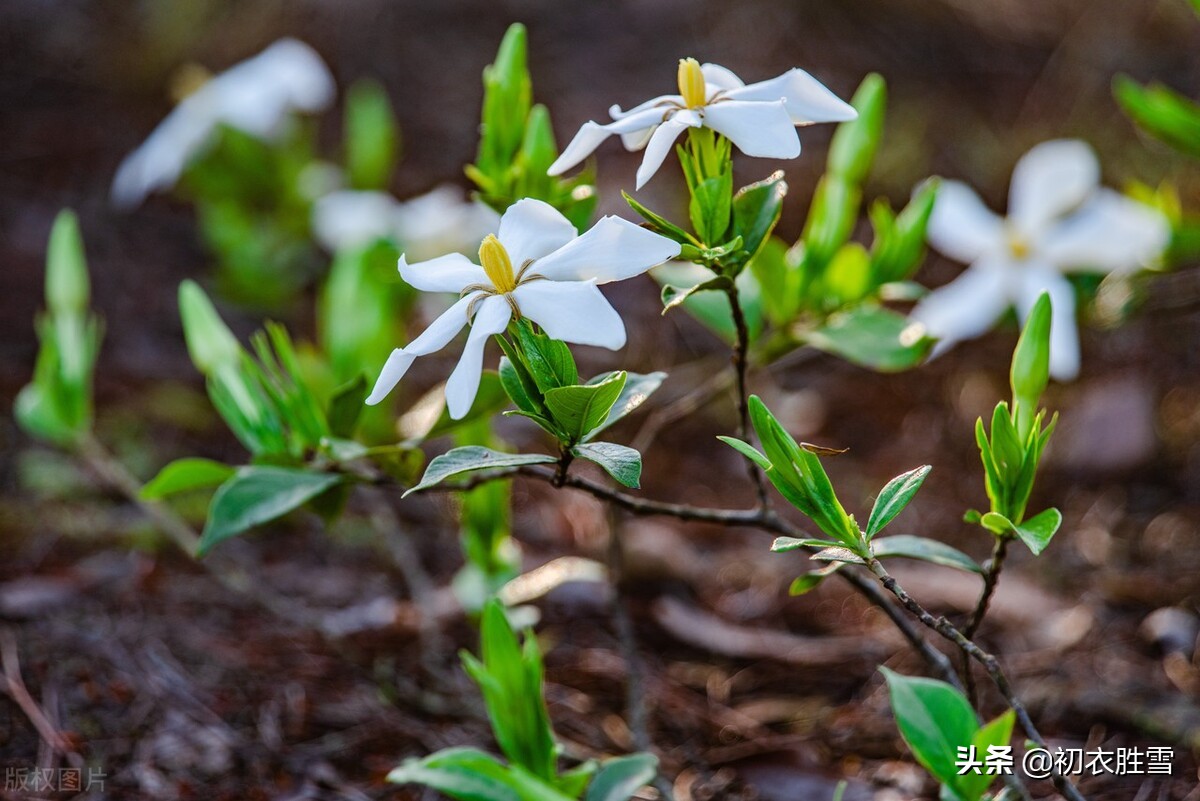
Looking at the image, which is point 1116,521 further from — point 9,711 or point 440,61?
point 440,61

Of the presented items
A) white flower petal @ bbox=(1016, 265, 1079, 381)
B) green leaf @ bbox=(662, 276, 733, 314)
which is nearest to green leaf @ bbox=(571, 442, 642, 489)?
green leaf @ bbox=(662, 276, 733, 314)

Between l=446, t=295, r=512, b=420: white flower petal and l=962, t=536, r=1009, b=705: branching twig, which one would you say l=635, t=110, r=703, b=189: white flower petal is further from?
l=962, t=536, r=1009, b=705: branching twig

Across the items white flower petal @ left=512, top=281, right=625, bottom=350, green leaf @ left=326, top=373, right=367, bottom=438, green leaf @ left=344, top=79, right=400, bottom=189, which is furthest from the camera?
green leaf @ left=344, top=79, right=400, bottom=189

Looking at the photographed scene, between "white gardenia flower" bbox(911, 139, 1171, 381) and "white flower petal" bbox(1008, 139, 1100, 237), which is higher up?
"white flower petal" bbox(1008, 139, 1100, 237)

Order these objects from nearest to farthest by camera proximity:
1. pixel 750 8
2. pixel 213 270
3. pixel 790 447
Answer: pixel 790 447, pixel 213 270, pixel 750 8

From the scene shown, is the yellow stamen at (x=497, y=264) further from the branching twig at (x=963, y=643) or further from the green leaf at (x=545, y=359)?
the branching twig at (x=963, y=643)

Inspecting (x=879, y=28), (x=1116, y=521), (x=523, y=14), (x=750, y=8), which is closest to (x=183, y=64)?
(x=523, y=14)
